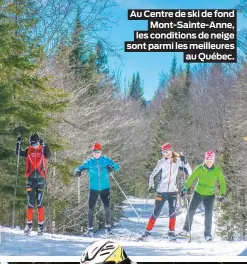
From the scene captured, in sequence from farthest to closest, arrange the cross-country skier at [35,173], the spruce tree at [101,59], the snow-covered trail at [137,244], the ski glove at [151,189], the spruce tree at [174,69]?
the spruce tree at [101,59] → the spruce tree at [174,69] → the cross-country skier at [35,173] → the ski glove at [151,189] → the snow-covered trail at [137,244]

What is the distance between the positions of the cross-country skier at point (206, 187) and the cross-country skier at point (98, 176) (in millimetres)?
911

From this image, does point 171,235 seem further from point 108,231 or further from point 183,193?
point 108,231

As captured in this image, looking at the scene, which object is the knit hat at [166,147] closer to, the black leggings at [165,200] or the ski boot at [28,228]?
the black leggings at [165,200]

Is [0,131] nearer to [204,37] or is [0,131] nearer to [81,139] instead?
[81,139]

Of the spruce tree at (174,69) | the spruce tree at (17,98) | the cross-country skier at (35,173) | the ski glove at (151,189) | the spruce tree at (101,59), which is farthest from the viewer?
the spruce tree at (101,59)

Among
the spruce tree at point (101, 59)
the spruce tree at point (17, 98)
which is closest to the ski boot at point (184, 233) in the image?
the spruce tree at point (17, 98)

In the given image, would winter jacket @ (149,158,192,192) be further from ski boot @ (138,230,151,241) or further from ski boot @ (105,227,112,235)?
ski boot @ (105,227,112,235)

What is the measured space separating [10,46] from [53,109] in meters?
1.04

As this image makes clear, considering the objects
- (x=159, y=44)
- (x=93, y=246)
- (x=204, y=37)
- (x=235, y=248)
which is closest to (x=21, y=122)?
(x=159, y=44)

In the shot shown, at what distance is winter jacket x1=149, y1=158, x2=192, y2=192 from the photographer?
6.19 m

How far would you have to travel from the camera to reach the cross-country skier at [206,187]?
630 centimetres

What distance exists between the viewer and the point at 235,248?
6.09 metres

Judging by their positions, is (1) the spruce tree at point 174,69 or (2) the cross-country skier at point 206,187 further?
(1) the spruce tree at point 174,69

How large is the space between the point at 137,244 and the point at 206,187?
1.08 m
